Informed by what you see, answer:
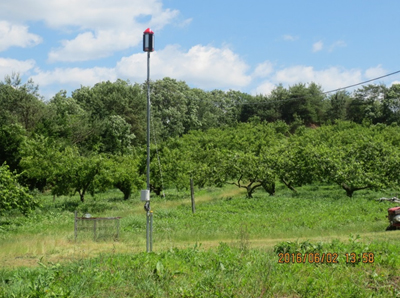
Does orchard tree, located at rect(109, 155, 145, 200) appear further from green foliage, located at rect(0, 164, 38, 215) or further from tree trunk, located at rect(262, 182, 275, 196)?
tree trunk, located at rect(262, 182, 275, 196)

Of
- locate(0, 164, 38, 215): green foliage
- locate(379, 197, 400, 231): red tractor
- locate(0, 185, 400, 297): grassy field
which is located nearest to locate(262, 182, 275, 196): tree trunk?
locate(0, 185, 400, 297): grassy field

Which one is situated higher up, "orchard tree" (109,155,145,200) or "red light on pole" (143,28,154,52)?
"red light on pole" (143,28,154,52)

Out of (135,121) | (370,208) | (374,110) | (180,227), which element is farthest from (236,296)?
(374,110)

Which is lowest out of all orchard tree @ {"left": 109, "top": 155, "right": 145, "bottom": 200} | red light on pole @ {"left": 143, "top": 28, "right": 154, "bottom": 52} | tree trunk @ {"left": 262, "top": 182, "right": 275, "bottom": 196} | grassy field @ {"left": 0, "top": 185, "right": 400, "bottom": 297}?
grassy field @ {"left": 0, "top": 185, "right": 400, "bottom": 297}

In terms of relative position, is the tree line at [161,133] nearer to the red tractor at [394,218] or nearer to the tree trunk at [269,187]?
the tree trunk at [269,187]

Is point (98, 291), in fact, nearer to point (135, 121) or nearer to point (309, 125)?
point (135, 121)
